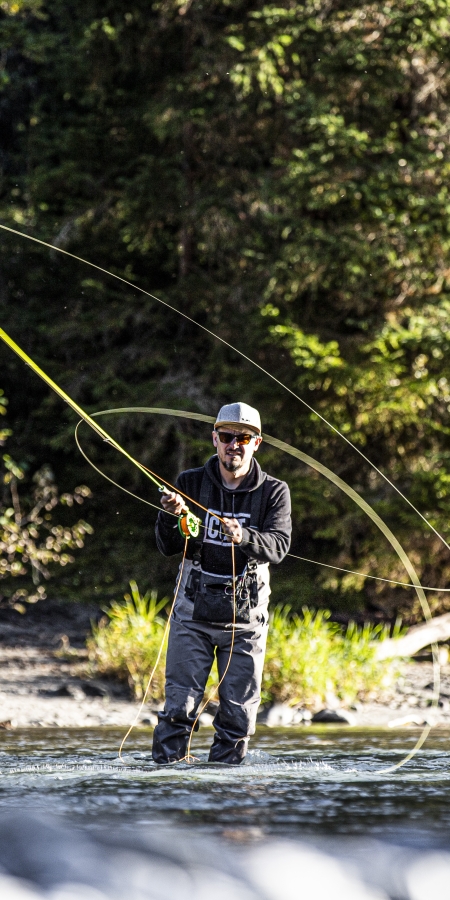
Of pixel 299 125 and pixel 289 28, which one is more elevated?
pixel 289 28

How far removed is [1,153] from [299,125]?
6.84 metres

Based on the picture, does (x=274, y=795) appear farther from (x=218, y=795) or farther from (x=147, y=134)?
(x=147, y=134)

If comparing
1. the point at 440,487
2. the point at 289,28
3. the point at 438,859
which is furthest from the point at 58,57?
the point at 438,859

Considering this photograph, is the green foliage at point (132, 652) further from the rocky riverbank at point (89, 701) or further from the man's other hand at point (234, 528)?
the man's other hand at point (234, 528)

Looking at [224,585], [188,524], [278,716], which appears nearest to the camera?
[188,524]

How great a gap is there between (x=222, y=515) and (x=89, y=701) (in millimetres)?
4276

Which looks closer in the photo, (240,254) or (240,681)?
(240,681)

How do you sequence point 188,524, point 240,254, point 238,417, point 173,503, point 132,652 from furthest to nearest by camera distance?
point 240,254, point 132,652, point 238,417, point 188,524, point 173,503

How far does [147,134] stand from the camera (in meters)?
15.6

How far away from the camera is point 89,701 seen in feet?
29.3

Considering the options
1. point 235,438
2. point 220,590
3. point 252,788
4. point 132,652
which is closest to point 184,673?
point 220,590

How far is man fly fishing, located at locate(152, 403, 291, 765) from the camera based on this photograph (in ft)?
16.8

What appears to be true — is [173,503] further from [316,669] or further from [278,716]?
[316,669]

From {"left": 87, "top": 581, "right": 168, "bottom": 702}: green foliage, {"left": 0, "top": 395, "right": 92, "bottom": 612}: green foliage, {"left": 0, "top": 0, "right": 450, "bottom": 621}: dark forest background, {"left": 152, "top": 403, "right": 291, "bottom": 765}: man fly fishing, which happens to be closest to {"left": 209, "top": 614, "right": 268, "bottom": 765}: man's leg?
{"left": 152, "top": 403, "right": 291, "bottom": 765}: man fly fishing
